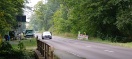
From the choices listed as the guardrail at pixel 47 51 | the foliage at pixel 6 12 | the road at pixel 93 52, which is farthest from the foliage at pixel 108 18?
the guardrail at pixel 47 51

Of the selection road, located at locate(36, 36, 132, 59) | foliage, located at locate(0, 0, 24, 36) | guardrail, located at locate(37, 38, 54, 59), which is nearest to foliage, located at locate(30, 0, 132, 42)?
road, located at locate(36, 36, 132, 59)

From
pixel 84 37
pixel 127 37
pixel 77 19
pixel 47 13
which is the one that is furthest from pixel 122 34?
pixel 47 13

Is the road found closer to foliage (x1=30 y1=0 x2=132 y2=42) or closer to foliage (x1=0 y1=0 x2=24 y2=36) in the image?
foliage (x1=0 y1=0 x2=24 y2=36)

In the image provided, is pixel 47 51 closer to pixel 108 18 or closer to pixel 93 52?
pixel 93 52

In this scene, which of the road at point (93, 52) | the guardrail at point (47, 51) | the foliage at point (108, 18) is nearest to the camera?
the guardrail at point (47, 51)

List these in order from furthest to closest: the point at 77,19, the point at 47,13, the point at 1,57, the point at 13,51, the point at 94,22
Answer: the point at 47,13 → the point at 77,19 → the point at 94,22 → the point at 13,51 → the point at 1,57

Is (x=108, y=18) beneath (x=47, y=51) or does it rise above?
above

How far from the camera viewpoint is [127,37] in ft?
153

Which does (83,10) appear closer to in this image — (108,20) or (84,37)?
(84,37)

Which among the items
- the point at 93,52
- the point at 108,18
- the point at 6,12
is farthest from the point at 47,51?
the point at 108,18

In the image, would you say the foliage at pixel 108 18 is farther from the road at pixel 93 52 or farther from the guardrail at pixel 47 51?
the guardrail at pixel 47 51

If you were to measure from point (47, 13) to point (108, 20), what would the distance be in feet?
332

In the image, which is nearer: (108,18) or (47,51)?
(47,51)

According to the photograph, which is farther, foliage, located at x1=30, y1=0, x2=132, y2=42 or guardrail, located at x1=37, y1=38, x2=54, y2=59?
foliage, located at x1=30, y1=0, x2=132, y2=42
